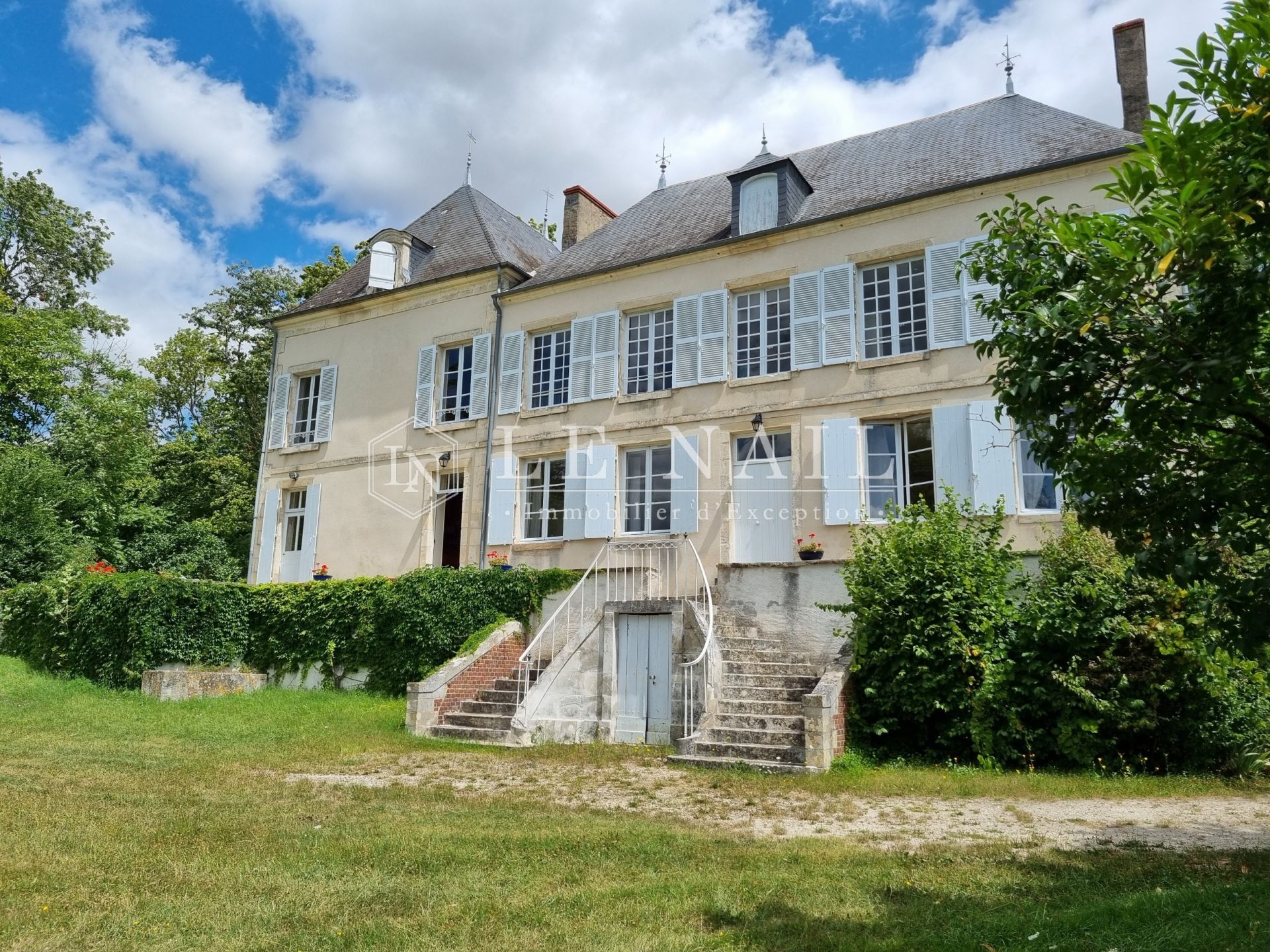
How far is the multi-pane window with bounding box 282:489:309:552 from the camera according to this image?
16.8 metres

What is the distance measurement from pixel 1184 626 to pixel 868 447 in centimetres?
475

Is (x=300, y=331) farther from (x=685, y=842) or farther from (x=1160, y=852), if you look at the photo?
(x=1160, y=852)

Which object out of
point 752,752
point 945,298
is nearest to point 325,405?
point 945,298

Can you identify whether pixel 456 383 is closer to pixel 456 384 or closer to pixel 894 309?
pixel 456 384

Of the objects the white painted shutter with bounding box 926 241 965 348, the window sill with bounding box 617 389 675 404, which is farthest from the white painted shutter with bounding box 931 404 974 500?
the window sill with bounding box 617 389 675 404

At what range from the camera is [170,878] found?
176 inches

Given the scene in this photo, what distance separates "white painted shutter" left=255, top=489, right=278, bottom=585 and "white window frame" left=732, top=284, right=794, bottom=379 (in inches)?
358

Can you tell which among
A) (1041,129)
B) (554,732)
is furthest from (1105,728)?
(1041,129)

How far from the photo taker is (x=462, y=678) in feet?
35.6

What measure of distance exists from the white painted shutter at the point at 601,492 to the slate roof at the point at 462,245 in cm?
403

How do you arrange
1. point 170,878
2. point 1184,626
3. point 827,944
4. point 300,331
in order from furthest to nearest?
point 300,331 < point 1184,626 < point 170,878 < point 827,944

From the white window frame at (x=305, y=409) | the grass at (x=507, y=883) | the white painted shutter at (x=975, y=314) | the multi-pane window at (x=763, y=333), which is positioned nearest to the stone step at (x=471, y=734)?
the grass at (x=507, y=883)

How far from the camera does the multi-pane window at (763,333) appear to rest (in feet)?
42.6

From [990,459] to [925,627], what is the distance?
3216 millimetres
